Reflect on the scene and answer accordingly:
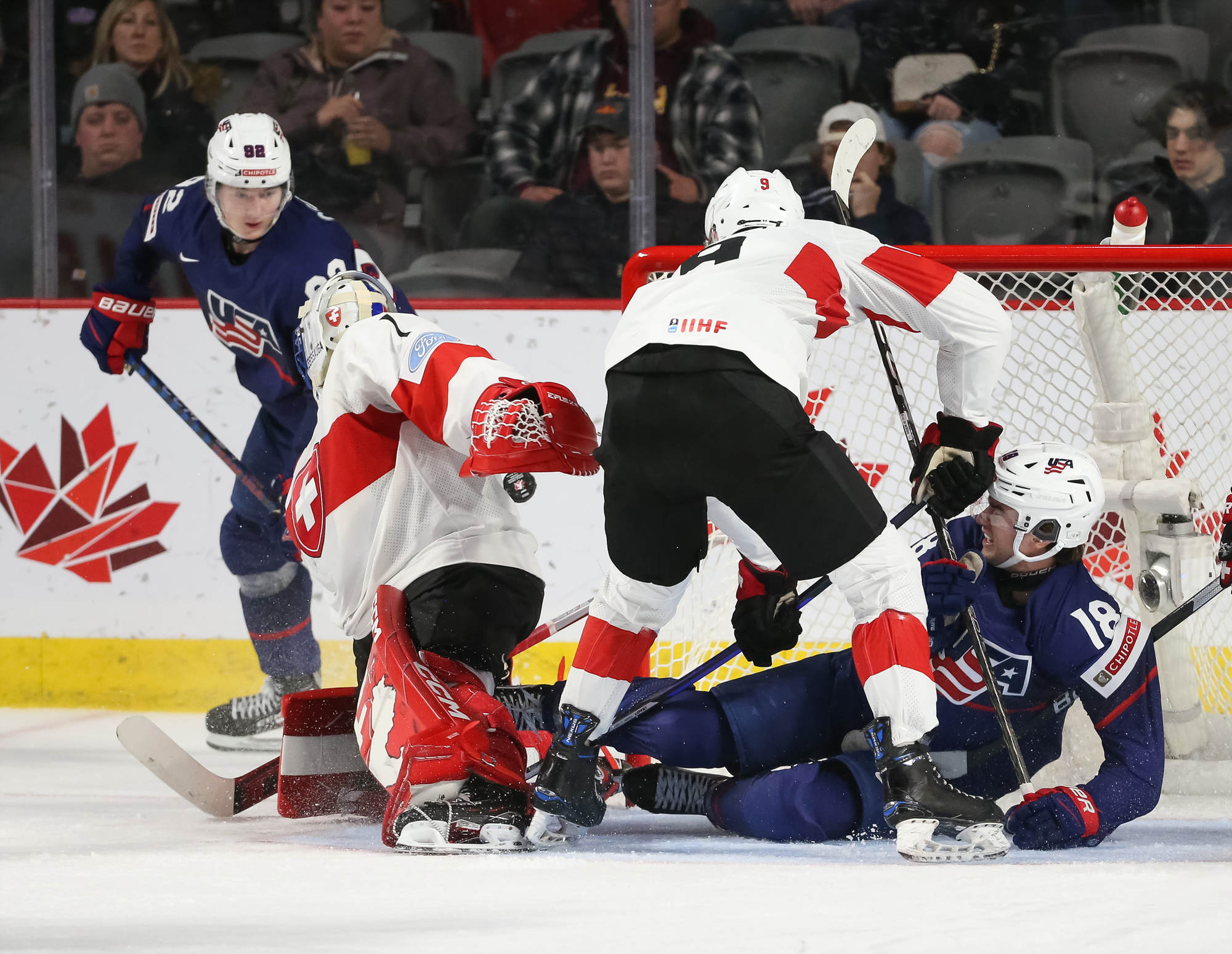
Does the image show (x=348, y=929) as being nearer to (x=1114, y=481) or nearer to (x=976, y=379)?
(x=976, y=379)

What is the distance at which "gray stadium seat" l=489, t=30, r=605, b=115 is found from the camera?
13.3 feet

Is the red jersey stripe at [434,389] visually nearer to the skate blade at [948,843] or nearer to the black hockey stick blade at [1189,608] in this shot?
the skate blade at [948,843]

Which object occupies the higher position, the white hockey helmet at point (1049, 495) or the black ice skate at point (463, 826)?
the white hockey helmet at point (1049, 495)

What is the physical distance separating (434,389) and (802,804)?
0.80 meters

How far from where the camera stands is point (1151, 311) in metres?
3.08

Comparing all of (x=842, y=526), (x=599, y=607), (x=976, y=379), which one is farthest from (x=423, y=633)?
(x=976, y=379)

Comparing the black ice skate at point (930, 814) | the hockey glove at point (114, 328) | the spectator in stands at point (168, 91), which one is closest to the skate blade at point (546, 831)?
the black ice skate at point (930, 814)

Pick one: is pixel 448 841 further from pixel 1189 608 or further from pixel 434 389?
pixel 1189 608

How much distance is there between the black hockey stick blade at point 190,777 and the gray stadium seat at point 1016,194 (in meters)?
2.19

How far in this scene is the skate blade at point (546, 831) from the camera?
7.25ft

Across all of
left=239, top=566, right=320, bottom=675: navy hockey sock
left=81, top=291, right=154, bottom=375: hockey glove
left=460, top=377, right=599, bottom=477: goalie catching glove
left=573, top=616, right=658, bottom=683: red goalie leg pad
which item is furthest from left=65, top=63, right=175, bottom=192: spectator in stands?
left=573, top=616, right=658, bottom=683: red goalie leg pad

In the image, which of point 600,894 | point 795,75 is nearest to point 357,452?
point 600,894

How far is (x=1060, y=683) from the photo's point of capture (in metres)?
2.30

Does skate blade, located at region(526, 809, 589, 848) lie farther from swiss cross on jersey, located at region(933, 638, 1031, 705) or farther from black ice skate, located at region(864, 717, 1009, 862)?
swiss cross on jersey, located at region(933, 638, 1031, 705)
